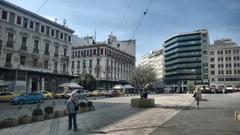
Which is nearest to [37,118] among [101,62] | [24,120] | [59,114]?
[24,120]

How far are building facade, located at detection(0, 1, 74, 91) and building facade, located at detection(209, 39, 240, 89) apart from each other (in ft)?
268

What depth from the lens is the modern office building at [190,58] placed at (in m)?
125

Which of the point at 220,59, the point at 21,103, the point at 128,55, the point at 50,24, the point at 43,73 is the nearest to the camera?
the point at 21,103

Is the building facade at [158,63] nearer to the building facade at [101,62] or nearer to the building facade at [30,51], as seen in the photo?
the building facade at [101,62]

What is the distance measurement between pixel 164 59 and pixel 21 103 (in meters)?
123

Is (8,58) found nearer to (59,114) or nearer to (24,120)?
(59,114)

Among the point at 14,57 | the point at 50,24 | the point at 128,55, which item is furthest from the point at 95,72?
the point at 14,57

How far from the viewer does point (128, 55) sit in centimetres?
11019

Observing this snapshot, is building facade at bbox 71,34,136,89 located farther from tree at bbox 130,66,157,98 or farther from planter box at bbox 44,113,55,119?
planter box at bbox 44,113,55,119

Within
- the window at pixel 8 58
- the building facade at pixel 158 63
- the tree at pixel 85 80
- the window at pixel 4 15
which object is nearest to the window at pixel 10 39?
the window at pixel 8 58

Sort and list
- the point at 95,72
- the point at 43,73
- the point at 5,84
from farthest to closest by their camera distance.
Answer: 1. the point at 95,72
2. the point at 43,73
3. the point at 5,84

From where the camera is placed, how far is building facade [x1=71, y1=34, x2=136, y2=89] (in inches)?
3467

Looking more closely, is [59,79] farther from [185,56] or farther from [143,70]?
[185,56]

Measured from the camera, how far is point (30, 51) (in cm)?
5050
